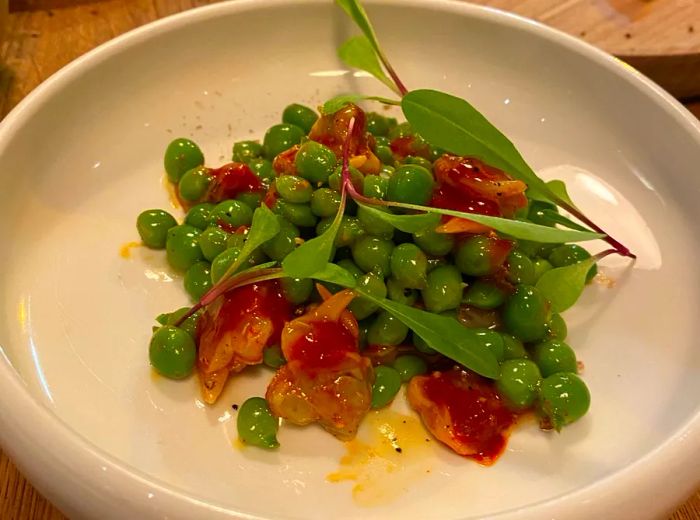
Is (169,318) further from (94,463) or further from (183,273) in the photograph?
(94,463)

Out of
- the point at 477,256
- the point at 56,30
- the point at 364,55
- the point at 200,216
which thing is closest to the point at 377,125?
the point at 364,55

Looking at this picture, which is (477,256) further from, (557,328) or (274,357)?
(274,357)

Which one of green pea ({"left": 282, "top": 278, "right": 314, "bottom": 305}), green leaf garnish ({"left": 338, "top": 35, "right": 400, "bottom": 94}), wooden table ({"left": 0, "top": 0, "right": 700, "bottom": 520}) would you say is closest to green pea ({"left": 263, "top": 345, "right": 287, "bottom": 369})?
green pea ({"left": 282, "top": 278, "right": 314, "bottom": 305})

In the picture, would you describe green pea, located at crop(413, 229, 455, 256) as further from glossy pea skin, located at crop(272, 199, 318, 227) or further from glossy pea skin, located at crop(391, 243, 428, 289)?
glossy pea skin, located at crop(272, 199, 318, 227)

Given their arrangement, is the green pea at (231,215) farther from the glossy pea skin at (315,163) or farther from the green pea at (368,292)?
the green pea at (368,292)

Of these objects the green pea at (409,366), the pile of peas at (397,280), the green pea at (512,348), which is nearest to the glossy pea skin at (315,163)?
the pile of peas at (397,280)

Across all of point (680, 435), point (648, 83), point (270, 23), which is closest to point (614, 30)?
point (648, 83)
